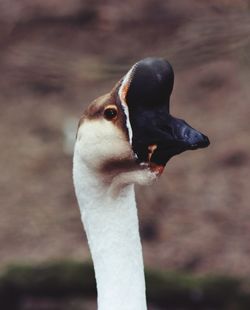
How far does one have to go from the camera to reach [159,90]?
15.7 ft

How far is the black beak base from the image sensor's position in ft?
15.7

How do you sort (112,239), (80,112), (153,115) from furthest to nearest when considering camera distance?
(80,112)
(112,239)
(153,115)

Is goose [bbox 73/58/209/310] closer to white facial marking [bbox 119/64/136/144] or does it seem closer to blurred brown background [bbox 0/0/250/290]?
white facial marking [bbox 119/64/136/144]

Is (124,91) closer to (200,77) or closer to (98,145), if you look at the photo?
(98,145)

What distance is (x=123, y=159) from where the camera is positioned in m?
4.89

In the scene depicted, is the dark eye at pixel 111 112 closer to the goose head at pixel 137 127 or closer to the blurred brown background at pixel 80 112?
the goose head at pixel 137 127

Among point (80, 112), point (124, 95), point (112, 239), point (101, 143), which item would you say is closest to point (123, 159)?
point (101, 143)

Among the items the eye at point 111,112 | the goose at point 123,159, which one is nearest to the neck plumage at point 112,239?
the goose at point 123,159

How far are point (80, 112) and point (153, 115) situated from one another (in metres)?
6.57

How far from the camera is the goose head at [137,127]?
480 cm

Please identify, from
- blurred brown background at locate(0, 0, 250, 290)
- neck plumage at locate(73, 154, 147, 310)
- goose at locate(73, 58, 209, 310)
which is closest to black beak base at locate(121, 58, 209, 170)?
goose at locate(73, 58, 209, 310)

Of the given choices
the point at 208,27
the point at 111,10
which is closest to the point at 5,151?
the point at 111,10

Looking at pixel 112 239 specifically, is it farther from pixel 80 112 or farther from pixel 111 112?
pixel 80 112

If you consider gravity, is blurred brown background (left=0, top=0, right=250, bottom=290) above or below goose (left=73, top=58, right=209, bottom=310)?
below
